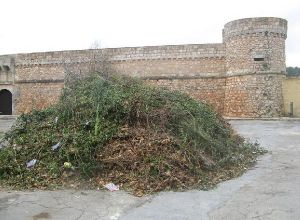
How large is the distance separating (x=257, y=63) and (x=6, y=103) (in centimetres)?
1690

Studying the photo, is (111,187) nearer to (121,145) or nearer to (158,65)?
(121,145)

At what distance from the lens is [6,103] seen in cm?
2709

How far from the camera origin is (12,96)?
25.7m

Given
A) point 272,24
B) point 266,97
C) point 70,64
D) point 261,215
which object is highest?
point 272,24

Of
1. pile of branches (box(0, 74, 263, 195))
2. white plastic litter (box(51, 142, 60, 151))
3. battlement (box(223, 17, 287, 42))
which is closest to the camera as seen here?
pile of branches (box(0, 74, 263, 195))

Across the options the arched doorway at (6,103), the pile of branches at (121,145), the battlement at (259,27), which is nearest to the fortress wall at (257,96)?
the battlement at (259,27)

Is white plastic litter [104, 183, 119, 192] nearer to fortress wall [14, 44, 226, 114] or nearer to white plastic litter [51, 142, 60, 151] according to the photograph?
white plastic litter [51, 142, 60, 151]

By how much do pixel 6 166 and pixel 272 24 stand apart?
53.8 ft

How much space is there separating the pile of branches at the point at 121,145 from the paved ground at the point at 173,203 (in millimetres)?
334

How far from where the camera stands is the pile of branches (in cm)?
624

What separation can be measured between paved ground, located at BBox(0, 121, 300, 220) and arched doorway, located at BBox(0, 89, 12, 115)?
73.5ft

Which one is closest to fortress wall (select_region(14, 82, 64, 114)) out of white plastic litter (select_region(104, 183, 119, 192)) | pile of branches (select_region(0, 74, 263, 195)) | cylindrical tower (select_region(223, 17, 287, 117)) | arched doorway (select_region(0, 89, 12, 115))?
arched doorway (select_region(0, 89, 12, 115))

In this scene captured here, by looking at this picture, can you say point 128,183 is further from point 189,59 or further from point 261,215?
point 189,59

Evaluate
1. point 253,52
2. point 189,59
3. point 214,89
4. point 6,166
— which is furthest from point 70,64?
point 6,166
